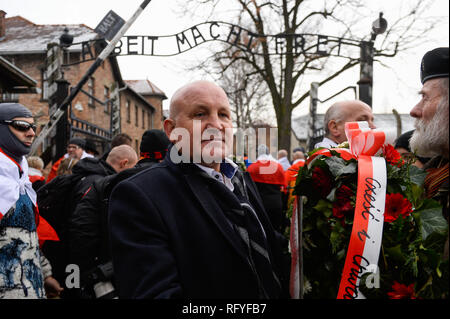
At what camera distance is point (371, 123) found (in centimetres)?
294

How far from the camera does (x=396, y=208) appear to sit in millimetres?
1523

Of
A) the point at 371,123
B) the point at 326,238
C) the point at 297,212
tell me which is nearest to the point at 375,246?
the point at 326,238

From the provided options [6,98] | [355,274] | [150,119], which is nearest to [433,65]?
[355,274]

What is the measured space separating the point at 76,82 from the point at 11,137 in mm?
17822

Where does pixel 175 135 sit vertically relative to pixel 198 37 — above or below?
below

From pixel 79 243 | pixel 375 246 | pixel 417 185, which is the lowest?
pixel 79 243

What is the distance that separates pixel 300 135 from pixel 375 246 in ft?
201

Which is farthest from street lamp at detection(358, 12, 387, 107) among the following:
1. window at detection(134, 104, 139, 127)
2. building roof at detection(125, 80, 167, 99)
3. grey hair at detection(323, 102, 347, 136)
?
building roof at detection(125, 80, 167, 99)

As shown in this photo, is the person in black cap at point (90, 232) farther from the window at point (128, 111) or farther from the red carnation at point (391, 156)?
the window at point (128, 111)

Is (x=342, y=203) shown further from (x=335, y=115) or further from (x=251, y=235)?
(x=335, y=115)

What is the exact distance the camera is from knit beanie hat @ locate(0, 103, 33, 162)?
2.90 m

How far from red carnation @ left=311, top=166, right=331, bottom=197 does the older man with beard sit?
0.41 meters

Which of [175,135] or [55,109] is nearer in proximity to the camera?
[175,135]
